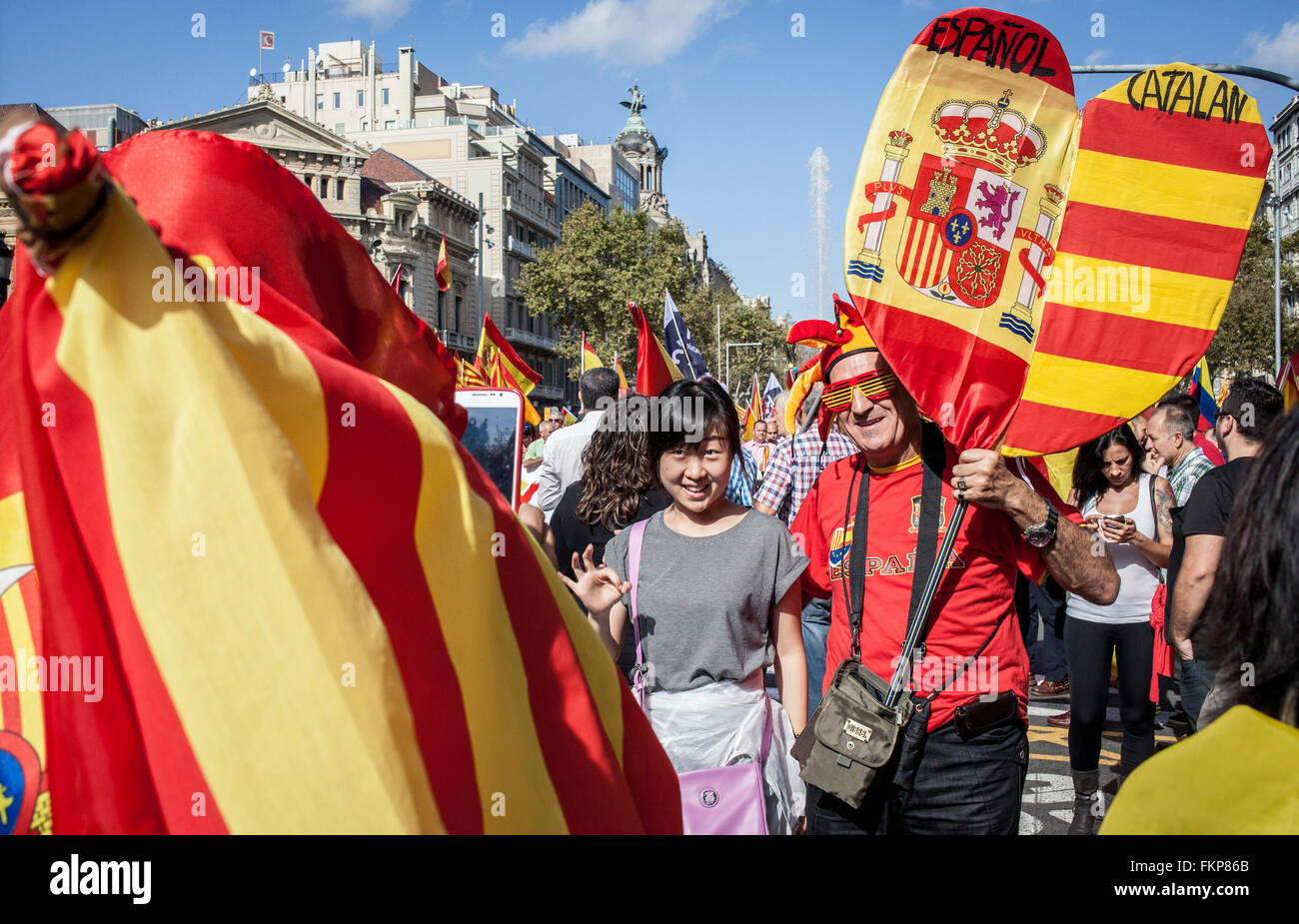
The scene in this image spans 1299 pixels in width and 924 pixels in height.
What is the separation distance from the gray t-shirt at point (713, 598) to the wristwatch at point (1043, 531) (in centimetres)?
71

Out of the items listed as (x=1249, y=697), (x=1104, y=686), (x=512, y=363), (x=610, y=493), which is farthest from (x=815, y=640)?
(x=512, y=363)

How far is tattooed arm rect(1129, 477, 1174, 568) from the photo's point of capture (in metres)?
4.73

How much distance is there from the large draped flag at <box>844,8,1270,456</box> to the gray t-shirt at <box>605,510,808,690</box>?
2.35ft

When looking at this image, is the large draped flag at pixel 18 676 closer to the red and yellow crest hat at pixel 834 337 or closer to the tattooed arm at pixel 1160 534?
the red and yellow crest hat at pixel 834 337

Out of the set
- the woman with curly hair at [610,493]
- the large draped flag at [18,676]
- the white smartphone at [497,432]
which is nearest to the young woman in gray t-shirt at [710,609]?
the woman with curly hair at [610,493]

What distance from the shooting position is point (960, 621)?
106 inches

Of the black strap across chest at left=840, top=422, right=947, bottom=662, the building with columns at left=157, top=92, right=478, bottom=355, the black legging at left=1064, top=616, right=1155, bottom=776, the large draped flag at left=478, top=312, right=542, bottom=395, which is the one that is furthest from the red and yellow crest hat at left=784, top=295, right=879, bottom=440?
the building with columns at left=157, top=92, right=478, bottom=355

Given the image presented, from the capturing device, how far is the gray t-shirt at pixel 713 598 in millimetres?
2957

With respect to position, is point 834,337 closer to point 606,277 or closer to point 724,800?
point 724,800

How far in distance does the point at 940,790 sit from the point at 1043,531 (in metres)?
0.73

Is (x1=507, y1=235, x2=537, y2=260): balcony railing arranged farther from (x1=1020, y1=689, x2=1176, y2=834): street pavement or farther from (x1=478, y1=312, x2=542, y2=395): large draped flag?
(x1=1020, y1=689, x2=1176, y2=834): street pavement

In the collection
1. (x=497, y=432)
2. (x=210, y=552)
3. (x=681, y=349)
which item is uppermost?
(x=681, y=349)
